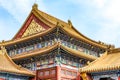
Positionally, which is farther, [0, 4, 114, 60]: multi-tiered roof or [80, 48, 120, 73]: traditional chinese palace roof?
[0, 4, 114, 60]: multi-tiered roof

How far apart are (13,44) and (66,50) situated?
8111 millimetres

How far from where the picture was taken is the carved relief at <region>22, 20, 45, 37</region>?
106 ft

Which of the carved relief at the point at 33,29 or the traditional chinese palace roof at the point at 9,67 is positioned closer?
the traditional chinese palace roof at the point at 9,67

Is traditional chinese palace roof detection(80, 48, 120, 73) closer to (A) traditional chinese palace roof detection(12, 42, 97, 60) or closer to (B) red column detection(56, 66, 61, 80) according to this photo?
(B) red column detection(56, 66, 61, 80)

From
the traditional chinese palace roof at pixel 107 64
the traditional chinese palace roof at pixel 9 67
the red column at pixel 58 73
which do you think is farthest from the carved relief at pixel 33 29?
the traditional chinese palace roof at pixel 107 64

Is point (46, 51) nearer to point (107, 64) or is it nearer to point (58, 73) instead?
point (58, 73)

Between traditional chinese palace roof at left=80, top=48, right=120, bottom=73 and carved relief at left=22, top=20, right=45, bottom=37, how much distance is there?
30.5ft

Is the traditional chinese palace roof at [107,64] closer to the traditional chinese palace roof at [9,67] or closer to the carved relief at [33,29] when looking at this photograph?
the traditional chinese palace roof at [9,67]

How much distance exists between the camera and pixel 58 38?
29297 mm

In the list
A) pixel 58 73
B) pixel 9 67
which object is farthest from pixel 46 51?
pixel 9 67

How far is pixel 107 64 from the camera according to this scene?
23109 mm

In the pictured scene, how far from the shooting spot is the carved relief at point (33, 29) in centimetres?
3225

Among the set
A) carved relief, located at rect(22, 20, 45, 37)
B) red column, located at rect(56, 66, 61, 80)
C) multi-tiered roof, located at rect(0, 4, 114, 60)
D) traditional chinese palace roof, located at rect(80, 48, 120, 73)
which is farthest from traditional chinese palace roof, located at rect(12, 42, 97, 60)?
traditional chinese palace roof, located at rect(80, 48, 120, 73)

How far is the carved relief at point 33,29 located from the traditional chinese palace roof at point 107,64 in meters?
9.30
